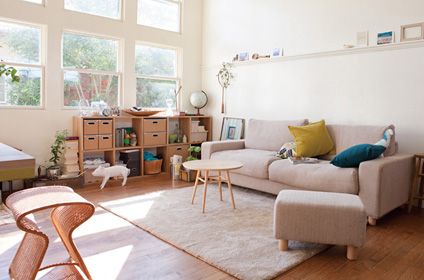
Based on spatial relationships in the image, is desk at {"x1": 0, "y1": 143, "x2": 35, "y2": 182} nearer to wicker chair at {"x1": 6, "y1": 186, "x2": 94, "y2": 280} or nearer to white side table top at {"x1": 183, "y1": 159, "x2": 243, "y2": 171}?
wicker chair at {"x1": 6, "y1": 186, "x2": 94, "y2": 280}

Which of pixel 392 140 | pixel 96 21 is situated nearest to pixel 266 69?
pixel 392 140

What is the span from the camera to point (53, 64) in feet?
14.5

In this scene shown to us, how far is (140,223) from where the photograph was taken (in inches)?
120

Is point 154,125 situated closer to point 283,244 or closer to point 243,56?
point 243,56

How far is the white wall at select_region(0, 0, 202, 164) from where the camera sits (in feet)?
13.6

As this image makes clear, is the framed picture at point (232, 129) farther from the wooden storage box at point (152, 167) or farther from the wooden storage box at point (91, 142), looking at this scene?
the wooden storage box at point (91, 142)

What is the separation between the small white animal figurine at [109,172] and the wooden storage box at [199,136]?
1.44 meters

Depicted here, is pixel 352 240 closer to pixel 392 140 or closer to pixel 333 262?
pixel 333 262

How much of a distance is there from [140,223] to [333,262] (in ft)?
5.25

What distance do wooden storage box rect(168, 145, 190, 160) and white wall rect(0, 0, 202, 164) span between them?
3.04ft

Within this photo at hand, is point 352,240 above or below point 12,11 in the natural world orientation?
below

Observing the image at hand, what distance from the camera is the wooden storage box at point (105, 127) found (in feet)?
15.0

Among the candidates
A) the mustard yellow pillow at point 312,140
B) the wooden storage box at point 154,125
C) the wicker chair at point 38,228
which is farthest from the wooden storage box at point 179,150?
the wicker chair at point 38,228

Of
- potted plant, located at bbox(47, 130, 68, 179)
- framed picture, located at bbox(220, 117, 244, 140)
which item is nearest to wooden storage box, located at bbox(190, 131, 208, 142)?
framed picture, located at bbox(220, 117, 244, 140)
